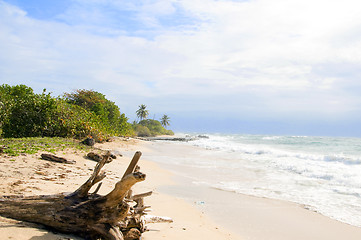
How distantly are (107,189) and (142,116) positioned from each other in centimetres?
8849

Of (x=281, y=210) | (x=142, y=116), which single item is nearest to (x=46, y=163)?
(x=281, y=210)

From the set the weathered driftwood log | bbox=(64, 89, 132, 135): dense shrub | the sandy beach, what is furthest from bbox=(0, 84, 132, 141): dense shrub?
the weathered driftwood log

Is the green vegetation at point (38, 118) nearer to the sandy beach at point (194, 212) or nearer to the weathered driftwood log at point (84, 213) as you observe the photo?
the sandy beach at point (194, 212)

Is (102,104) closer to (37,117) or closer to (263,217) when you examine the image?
(37,117)

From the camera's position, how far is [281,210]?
820cm

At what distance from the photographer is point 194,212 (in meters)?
7.49

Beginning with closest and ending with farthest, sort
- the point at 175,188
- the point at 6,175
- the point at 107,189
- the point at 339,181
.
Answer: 1. the point at 6,175
2. the point at 107,189
3. the point at 175,188
4. the point at 339,181

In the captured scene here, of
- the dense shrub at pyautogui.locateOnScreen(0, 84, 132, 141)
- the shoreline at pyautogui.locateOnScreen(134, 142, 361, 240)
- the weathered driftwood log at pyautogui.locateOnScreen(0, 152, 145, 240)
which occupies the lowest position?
the shoreline at pyautogui.locateOnScreen(134, 142, 361, 240)

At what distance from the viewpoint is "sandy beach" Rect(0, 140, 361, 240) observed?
5.61 metres

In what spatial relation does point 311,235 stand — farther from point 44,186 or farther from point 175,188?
point 44,186

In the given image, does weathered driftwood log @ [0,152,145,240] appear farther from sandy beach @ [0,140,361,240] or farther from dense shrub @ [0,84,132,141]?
→ dense shrub @ [0,84,132,141]

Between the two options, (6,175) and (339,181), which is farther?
(339,181)

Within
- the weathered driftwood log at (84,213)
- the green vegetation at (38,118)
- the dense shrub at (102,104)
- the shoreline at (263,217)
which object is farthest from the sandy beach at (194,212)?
the dense shrub at (102,104)

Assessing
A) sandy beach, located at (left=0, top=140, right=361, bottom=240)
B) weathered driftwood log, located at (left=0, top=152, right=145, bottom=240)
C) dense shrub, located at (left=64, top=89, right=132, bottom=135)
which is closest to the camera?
weathered driftwood log, located at (left=0, top=152, right=145, bottom=240)
